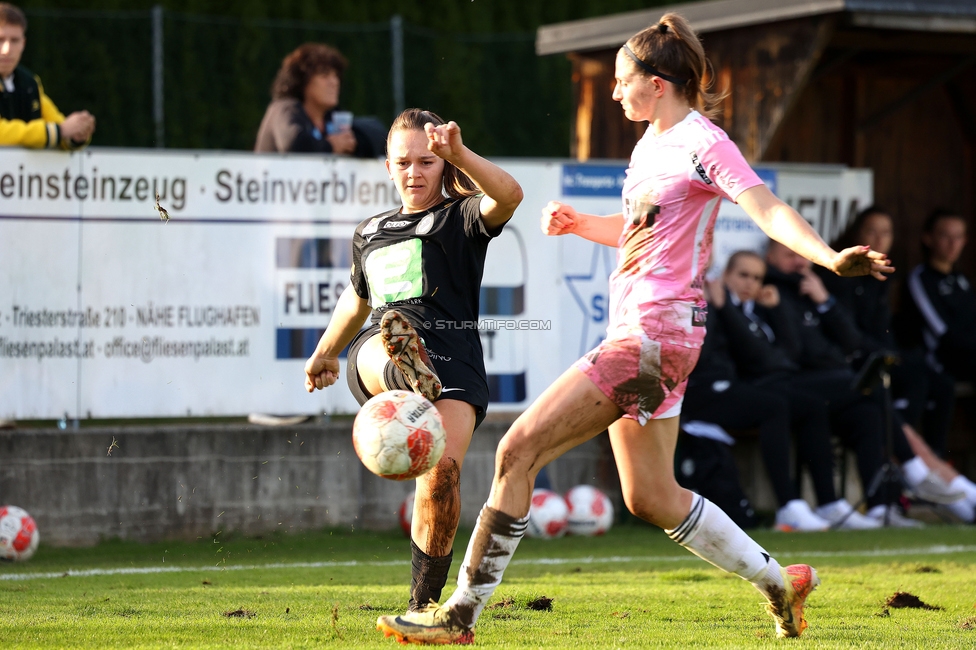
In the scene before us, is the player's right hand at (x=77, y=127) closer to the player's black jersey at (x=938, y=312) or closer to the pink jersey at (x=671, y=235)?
the pink jersey at (x=671, y=235)

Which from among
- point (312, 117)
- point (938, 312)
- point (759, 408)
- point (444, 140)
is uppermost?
point (312, 117)

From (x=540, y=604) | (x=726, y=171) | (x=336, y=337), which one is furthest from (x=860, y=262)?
(x=540, y=604)

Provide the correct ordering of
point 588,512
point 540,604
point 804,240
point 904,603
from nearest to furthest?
point 804,240
point 540,604
point 904,603
point 588,512

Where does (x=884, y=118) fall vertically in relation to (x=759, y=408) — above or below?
above

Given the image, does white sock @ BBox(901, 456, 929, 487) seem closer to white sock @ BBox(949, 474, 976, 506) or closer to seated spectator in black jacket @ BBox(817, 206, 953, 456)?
white sock @ BBox(949, 474, 976, 506)

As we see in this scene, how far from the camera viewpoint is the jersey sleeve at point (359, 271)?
18.4 feet

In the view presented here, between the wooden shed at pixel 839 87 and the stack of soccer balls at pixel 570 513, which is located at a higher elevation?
the wooden shed at pixel 839 87

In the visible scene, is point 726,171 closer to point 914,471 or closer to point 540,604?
point 540,604

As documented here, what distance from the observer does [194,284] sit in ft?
30.8

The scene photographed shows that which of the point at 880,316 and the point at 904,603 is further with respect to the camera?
the point at 880,316

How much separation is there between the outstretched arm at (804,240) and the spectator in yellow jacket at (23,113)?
18.4 feet

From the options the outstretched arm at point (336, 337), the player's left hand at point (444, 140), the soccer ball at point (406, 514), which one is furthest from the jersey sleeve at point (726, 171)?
the soccer ball at point (406, 514)

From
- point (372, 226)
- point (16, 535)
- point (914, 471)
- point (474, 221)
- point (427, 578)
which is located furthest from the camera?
point (914, 471)

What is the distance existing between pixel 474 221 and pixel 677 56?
3.29 ft
